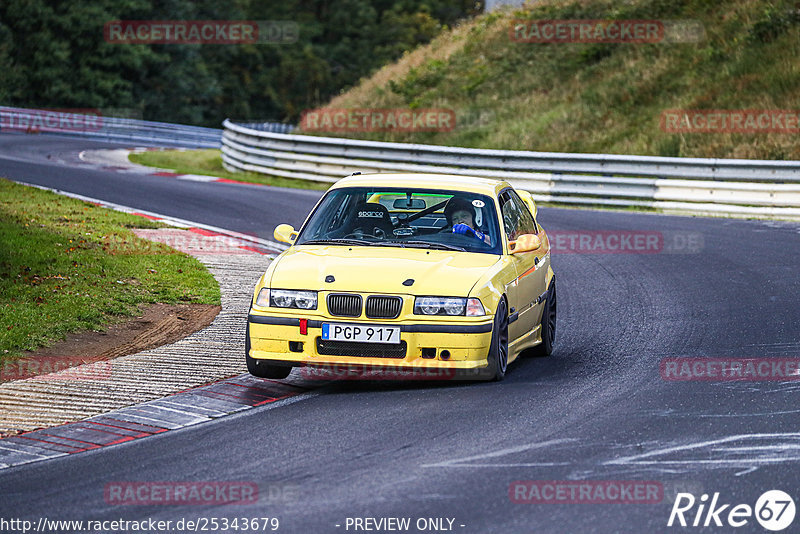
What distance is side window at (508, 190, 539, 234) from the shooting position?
34.2ft

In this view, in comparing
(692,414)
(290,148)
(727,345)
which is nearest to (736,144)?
(290,148)

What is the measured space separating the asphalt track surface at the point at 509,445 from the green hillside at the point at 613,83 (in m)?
15.4

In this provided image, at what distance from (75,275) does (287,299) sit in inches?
191

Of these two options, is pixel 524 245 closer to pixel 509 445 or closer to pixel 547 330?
pixel 547 330

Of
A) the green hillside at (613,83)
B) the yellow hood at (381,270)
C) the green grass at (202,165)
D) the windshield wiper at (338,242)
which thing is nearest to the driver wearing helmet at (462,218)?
the yellow hood at (381,270)

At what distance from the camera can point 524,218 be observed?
34.8ft

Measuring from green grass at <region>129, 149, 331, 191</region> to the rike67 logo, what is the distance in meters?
20.5

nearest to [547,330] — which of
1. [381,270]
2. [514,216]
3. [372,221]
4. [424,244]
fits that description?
[514,216]

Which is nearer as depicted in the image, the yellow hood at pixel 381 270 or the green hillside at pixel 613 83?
the yellow hood at pixel 381 270

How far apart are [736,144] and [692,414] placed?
18.8 metres

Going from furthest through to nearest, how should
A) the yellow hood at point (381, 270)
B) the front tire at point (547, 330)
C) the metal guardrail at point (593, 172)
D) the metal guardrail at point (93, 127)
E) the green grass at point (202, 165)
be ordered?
the metal guardrail at point (93, 127), the green grass at point (202, 165), the metal guardrail at point (593, 172), the front tire at point (547, 330), the yellow hood at point (381, 270)

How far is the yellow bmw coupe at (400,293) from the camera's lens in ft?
27.2

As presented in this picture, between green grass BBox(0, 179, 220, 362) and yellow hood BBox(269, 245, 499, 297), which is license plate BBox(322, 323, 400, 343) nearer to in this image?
yellow hood BBox(269, 245, 499, 297)

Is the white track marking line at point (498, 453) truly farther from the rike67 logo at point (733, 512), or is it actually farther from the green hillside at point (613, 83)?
the green hillside at point (613, 83)
